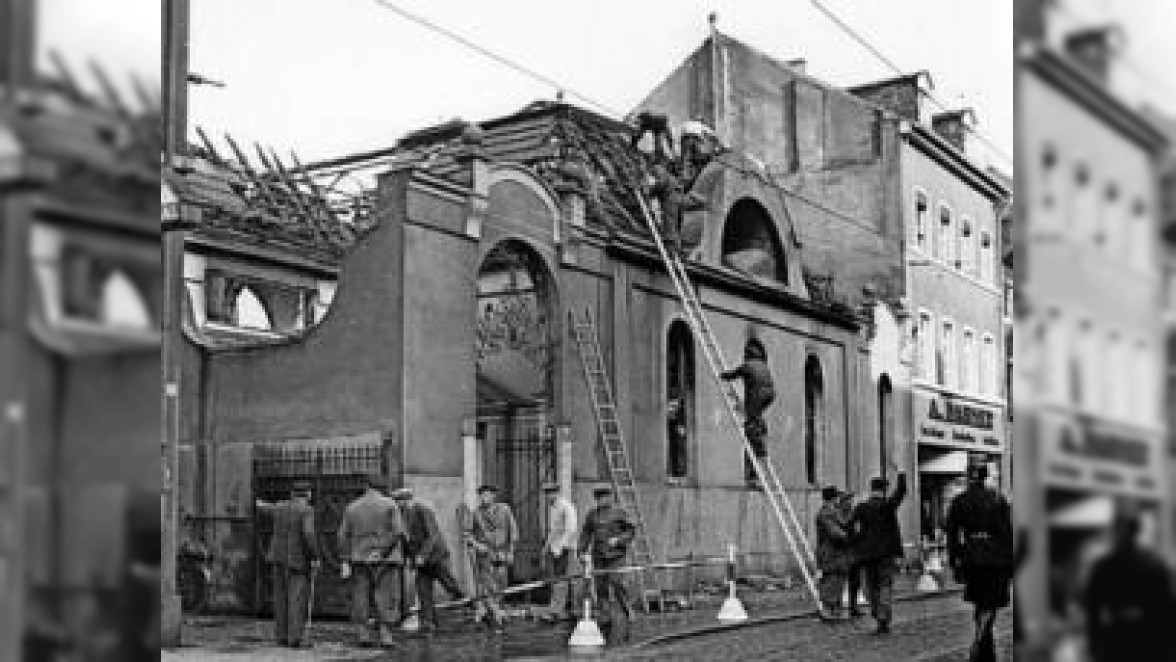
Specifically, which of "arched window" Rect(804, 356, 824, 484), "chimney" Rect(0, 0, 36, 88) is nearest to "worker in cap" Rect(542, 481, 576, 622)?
"arched window" Rect(804, 356, 824, 484)

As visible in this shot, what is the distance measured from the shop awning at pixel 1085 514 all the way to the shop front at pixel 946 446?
3.47 feet

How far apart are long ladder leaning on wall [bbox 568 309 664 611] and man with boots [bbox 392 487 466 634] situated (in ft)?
0.96

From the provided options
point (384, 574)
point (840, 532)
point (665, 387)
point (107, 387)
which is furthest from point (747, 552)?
point (107, 387)

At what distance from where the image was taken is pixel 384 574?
267cm

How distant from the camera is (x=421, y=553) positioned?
8.65 ft

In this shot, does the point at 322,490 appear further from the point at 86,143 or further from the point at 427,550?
the point at 86,143

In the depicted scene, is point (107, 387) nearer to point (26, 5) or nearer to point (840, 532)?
point (26, 5)

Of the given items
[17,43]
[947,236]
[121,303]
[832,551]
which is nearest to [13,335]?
[121,303]

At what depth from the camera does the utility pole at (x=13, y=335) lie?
4.90 ft

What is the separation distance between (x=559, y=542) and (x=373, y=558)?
303mm

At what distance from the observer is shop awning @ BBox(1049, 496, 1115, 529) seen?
1.26 metres

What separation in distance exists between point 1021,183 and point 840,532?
1.38 meters

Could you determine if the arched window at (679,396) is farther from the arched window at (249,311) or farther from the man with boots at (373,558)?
the arched window at (249,311)

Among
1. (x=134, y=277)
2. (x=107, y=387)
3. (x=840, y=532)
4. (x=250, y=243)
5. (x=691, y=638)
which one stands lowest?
(x=691, y=638)
